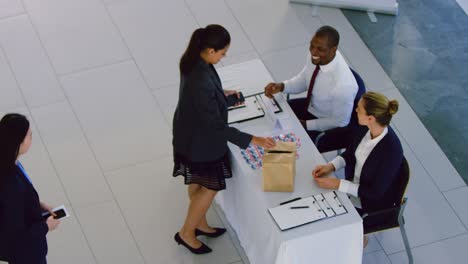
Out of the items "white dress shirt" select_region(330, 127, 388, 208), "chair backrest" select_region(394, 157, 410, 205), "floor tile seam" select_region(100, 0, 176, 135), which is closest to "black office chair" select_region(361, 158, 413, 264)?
"chair backrest" select_region(394, 157, 410, 205)

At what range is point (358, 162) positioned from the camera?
14.6ft

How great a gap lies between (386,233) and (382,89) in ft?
4.69

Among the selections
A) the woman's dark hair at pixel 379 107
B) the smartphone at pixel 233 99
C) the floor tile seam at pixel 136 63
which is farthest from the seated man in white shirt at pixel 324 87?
the floor tile seam at pixel 136 63

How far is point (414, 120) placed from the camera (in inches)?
233

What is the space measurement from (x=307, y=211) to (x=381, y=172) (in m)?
0.47

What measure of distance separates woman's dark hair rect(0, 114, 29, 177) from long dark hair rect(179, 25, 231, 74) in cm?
97

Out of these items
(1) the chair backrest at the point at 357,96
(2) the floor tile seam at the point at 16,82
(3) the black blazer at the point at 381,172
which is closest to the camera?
(3) the black blazer at the point at 381,172

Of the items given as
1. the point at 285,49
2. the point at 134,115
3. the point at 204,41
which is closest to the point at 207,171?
the point at 204,41

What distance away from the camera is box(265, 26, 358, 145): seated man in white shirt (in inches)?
179

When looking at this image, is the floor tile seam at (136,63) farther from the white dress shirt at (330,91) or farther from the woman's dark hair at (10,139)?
the woman's dark hair at (10,139)

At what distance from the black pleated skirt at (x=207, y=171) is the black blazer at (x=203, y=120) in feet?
0.18

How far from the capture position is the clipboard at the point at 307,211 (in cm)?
410

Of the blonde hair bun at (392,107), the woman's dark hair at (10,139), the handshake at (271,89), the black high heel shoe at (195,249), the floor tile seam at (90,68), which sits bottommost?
the black high heel shoe at (195,249)

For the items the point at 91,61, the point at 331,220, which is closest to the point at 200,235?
the point at 331,220
